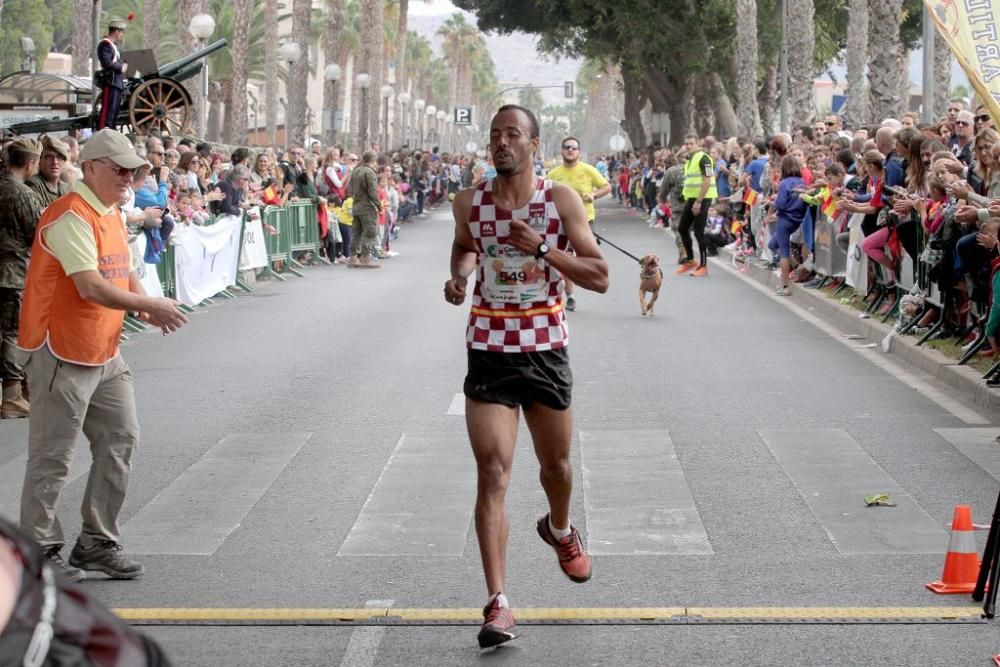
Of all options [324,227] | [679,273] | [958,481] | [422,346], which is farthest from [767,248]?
[958,481]

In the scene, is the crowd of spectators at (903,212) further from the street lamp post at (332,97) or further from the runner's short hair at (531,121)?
the street lamp post at (332,97)

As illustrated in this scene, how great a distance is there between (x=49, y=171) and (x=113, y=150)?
4.98 m

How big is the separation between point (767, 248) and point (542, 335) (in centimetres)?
1851

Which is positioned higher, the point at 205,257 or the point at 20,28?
the point at 20,28

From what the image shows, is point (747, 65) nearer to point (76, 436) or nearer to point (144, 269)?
point (144, 269)

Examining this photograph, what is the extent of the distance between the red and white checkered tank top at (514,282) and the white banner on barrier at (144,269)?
1095 centimetres

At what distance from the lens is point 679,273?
24.6 m

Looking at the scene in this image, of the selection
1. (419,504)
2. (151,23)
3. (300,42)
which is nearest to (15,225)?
(419,504)

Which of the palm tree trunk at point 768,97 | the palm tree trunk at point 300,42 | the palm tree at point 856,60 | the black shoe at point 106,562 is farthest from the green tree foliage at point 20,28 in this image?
the black shoe at point 106,562

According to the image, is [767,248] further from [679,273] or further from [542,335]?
[542,335]

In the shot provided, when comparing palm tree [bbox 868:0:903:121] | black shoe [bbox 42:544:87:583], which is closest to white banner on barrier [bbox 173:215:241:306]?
black shoe [bbox 42:544:87:583]

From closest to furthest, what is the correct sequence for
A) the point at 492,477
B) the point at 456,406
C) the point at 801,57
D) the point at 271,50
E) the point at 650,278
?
the point at 492,477 → the point at 456,406 → the point at 650,278 → the point at 801,57 → the point at 271,50

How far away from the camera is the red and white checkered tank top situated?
632 cm

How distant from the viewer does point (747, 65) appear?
4372 cm
